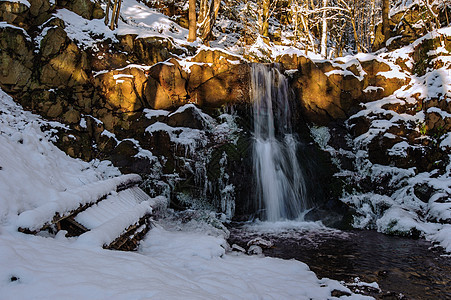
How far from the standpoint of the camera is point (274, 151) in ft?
38.0

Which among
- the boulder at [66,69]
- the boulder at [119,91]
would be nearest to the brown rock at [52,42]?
the boulder at [66,69]

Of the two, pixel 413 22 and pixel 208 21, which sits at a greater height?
pixel 208 21

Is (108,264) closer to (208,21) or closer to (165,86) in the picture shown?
(165,86)

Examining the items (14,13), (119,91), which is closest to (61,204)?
(119,91)

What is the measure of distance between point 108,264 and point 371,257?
242 inches

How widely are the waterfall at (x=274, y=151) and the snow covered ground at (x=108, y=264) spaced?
329 cm

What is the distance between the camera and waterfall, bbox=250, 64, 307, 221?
1054 centimetres

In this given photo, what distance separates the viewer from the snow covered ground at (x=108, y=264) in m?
2.78

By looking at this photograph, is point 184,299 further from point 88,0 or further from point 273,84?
point 88,0

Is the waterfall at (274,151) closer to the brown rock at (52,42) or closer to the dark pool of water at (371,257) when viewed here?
the dark pool of water at (371,257)

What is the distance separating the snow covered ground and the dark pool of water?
2.63 ft

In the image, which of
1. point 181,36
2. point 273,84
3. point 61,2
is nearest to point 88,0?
point 61,2

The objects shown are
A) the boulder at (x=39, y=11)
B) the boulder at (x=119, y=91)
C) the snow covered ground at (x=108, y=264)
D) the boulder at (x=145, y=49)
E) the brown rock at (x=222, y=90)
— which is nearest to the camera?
the snow covered ground at (x=108, y=264)

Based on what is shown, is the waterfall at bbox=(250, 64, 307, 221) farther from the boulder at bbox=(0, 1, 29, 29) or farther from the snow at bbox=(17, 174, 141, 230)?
the boulder at bbox=(0, 1, 29, 29)
